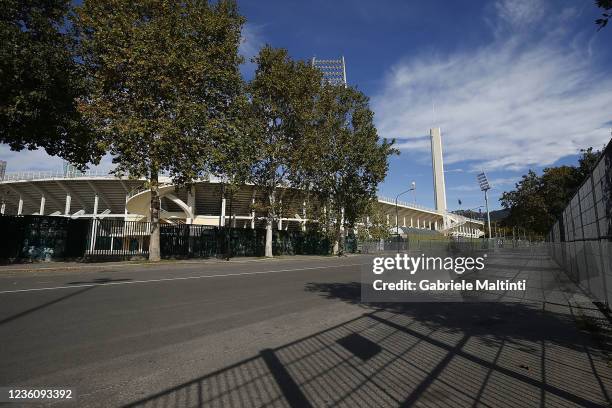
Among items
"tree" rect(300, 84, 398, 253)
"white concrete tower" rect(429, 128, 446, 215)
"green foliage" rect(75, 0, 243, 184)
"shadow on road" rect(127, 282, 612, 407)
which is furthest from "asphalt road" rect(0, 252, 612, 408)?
"white concrete tower" rect(429, 128, 446, 215)

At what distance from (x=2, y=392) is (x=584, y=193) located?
11267 mm

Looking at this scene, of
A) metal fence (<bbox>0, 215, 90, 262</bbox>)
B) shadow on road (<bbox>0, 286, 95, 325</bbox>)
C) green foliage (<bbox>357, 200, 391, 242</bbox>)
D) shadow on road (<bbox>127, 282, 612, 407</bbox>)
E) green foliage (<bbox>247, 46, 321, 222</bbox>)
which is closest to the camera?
shadow on road (<bbox>127, 282, 612, 407</bbox>)

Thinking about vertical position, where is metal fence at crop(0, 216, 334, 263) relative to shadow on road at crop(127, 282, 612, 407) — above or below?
above

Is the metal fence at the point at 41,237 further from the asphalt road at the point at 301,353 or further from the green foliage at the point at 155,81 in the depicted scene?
the asphalt road at the point at 301,353

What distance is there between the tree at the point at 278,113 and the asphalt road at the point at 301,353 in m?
23.6

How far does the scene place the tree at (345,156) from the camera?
37.7m

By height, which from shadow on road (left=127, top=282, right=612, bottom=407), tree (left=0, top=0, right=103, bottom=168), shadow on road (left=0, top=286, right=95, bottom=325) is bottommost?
shadow on road (left=127, top=282, right=612, bottom=407)

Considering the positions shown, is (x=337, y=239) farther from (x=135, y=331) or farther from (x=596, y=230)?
(x=135, y=331)

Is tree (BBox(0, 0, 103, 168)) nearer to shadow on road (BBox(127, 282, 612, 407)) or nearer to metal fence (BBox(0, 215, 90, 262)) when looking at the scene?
metal fence (BBox(0, 215, 90, 262))

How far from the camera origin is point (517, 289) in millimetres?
11906

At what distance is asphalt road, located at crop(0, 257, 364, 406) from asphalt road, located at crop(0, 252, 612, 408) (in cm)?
2

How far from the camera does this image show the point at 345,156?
38.8 meters

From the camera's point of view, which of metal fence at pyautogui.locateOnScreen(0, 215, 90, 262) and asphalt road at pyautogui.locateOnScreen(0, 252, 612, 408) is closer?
asphalt road at pyautogui.locateOnScreen(0, 252, 612, 408)

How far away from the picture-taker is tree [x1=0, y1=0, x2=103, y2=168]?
15656 millimetres
